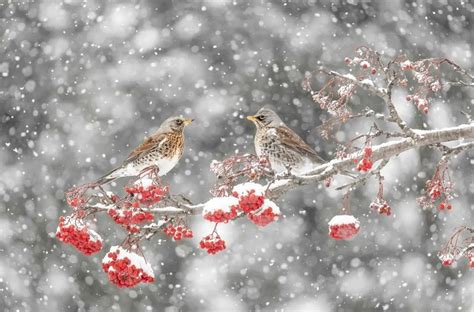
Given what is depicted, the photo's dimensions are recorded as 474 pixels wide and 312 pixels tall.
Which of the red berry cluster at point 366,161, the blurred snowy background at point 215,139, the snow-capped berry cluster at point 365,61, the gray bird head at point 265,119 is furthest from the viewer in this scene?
the blurred snowy background at point 215,139

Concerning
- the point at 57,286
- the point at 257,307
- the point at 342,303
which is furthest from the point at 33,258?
the point at 342,303

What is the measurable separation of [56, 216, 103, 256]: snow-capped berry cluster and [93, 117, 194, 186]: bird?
104cm

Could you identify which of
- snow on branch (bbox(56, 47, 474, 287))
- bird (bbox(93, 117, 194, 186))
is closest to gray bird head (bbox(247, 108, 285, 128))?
bird (bbox(93, 117, 194, 186))

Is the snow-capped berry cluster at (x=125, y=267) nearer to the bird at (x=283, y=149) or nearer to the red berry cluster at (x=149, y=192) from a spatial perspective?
the red berry cluster at (x=149, y=192)

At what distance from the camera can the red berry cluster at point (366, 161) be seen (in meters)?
2.16

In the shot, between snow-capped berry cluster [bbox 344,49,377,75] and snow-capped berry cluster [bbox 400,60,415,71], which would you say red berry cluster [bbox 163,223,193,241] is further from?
snow-capped berry cluster [bbox 400,60,415,71]

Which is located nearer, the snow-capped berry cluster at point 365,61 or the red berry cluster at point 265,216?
the red berry cluster at point 265,216

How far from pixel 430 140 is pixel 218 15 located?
4.95 meters

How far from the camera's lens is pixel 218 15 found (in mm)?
7047

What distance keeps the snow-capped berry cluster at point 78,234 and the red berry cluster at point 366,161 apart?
89cm

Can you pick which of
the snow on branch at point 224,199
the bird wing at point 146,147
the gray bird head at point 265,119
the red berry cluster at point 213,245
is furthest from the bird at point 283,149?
the red berry cluster at point 213,245

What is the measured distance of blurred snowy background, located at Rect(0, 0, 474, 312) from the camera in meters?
6.21

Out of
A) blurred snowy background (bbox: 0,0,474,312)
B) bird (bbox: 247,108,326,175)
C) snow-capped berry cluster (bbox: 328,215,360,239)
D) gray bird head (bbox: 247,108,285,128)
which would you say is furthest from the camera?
blurred snowy background (bbox: 0,0,474,312)

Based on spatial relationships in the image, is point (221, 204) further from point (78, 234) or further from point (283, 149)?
point (283, 149)
